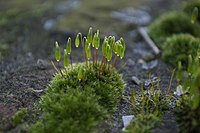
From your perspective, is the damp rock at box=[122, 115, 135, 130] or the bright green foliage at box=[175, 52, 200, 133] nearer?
the bright green foliage at box=[175, 52, 200, 133]

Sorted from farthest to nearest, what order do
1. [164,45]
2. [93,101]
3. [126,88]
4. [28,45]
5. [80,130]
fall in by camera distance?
[28,45] < [164,45] < [126,88] < [93,101] < [80,130]

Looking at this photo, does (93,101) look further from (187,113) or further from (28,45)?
(28,45)

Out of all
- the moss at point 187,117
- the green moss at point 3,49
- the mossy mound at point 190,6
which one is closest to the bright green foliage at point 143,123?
the moss at point 187,117

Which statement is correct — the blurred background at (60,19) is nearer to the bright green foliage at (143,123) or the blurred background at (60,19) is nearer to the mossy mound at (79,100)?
the mossy mound at (79,100)

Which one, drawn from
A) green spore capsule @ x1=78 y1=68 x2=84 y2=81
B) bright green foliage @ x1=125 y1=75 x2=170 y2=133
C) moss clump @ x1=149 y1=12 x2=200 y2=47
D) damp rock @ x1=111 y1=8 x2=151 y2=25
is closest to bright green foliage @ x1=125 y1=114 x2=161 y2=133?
bright green foliage @ x1=125 y1=75 x2=170 y2=133

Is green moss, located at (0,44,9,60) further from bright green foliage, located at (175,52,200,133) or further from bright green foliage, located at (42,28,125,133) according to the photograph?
bright green foliage, located at (175,52,200,133)

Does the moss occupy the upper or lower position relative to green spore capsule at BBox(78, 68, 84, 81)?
lower

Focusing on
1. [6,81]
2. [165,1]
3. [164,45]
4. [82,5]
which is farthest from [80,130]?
[165,1]

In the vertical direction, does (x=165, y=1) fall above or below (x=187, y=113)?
above
